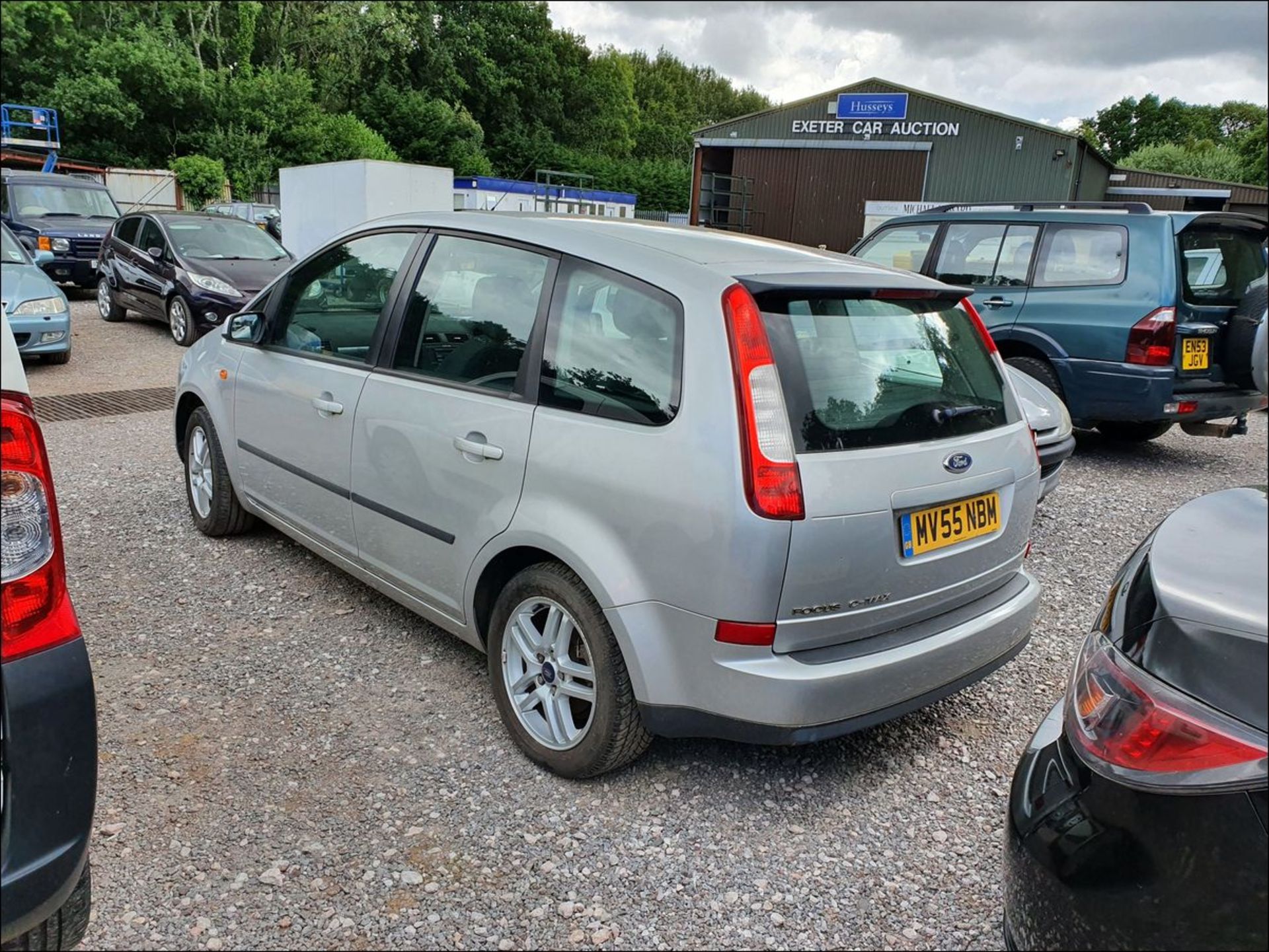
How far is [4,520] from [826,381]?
1922mm

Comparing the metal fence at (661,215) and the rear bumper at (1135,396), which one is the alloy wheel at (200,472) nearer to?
the rear bumper at (1135,396)

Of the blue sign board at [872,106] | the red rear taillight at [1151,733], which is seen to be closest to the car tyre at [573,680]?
the red rear taillight at [1151,733]

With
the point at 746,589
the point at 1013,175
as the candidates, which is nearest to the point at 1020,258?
the point at 746,589

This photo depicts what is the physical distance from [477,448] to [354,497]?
2.73 feet

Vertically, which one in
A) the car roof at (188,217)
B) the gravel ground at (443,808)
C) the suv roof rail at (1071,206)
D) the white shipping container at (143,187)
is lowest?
the gravel ground at (443,808)

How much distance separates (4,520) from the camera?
167 centimetres

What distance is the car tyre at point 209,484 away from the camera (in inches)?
175

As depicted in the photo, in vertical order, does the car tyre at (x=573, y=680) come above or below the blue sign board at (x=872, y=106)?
below

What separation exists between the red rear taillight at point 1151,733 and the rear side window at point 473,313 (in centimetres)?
186

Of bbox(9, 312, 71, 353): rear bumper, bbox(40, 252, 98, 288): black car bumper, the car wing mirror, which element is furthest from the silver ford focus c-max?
bbox(40, 252, 98, 288): black car bumper

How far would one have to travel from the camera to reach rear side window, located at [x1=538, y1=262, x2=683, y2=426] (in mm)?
2525

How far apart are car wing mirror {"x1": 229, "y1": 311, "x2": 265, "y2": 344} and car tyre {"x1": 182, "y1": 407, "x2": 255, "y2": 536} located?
47 centimetres

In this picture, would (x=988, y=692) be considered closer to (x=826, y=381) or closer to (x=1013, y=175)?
(x=826, y=381)

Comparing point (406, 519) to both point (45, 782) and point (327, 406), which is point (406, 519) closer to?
point (327, 406)
